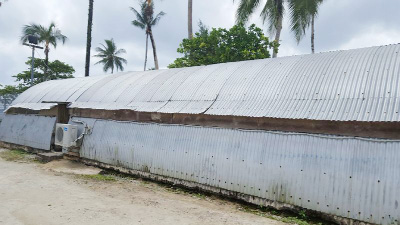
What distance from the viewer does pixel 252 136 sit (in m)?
8.66

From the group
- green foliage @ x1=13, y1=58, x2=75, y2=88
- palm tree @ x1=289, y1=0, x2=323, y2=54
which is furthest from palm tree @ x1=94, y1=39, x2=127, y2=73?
palm tree @ x1=289, y1=0, x2=323, y2=54

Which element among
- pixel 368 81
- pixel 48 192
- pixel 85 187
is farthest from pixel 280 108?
pixel 48 192

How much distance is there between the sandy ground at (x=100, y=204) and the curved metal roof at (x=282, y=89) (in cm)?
289

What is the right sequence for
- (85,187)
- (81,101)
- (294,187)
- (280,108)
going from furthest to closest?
(81,101), (85,187), (280,108), (294,187)

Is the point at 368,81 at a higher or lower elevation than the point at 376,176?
higher

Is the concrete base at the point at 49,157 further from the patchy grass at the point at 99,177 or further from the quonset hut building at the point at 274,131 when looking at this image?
the patchy grass at the point at 99,177

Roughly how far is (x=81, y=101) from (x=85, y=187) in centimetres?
657

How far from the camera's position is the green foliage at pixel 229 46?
23.5 m

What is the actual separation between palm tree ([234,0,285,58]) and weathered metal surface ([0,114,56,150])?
56.1 feet

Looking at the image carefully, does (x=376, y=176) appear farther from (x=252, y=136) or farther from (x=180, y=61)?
(x=180, y=61)

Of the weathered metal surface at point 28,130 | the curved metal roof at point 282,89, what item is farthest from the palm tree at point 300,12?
the weathered metal surface at point 28,130

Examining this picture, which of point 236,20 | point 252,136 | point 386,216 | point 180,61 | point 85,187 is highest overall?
point 236,20

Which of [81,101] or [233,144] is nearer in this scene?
[233,144]

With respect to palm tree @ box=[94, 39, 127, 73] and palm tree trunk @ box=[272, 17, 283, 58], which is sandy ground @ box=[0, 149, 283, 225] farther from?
palm tree @ box=[94, 39, 127, 73]
